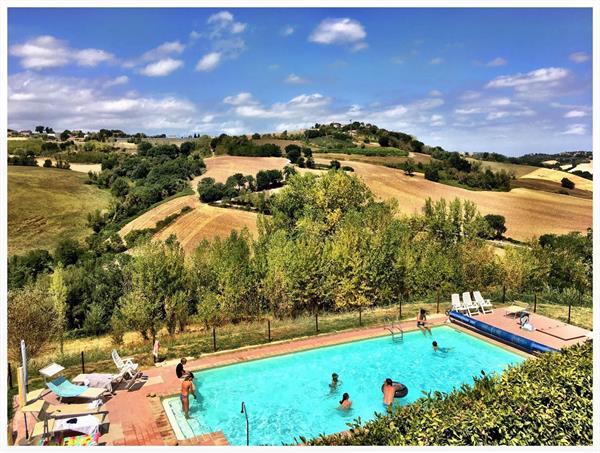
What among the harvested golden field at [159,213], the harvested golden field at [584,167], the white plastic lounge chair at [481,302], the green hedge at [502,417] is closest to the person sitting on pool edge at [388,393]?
the green hedge at [502,417]

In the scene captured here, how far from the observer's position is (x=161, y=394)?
41.2 feet

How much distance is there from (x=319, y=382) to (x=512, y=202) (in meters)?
49.0

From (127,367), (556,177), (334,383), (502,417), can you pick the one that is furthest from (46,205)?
(502,417)

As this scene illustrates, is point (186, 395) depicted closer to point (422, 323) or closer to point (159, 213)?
point (422, 323)

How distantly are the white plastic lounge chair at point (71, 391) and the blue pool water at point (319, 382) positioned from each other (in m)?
1.76

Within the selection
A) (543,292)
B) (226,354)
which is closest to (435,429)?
(226,354)

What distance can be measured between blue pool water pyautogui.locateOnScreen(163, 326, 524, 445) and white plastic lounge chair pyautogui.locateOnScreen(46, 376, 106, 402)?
1.76 meters

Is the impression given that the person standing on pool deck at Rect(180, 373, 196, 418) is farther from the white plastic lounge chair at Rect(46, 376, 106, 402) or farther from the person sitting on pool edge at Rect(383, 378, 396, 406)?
the person sitting on pool edge at Rect(383, 378, 396, 406)

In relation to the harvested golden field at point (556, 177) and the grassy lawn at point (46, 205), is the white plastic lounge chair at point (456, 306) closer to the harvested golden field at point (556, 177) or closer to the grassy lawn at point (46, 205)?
the harvested golden field at point (556, 177)

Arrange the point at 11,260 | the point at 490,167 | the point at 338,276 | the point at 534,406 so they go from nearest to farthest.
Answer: the point at 534,406 → the point at 338,276 → the point at 11,260 → the point at 490,167

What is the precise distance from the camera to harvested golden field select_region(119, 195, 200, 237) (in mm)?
59750

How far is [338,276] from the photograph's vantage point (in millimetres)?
22203

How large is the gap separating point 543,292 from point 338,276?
36.6 ft

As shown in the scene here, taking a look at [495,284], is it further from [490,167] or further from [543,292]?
[490,167]
